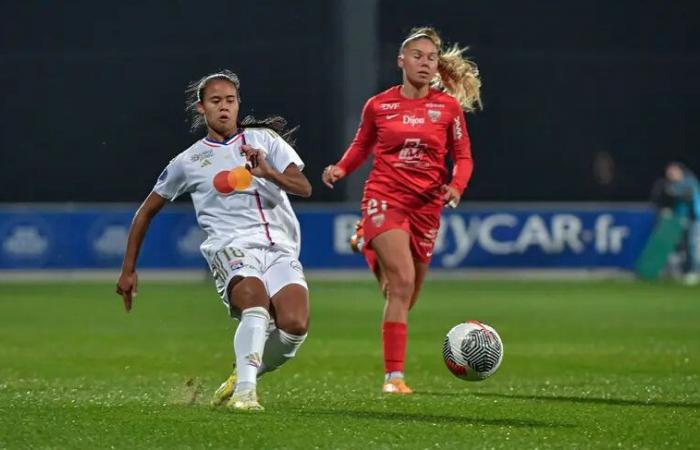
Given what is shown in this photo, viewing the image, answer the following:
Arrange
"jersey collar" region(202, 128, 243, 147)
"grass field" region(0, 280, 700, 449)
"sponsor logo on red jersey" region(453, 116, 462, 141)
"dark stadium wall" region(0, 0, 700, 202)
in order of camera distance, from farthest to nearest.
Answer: "dark stadium wall" region(0, 0, 700, 202), "sponsor logo on red jersey" region(453, 116, 462, 141), "jersey collar" region(202, 128, 243, 147), "grass field" region(0, 280, 700, 449)

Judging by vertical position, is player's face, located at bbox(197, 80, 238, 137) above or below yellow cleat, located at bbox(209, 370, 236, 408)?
above

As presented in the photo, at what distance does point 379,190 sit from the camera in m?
9.60

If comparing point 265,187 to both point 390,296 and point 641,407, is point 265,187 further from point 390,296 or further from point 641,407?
point 641,407

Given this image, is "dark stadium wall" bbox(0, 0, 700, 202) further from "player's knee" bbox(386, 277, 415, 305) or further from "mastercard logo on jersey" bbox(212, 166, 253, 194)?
"mastercard logo on jersey" bbox(212, 166, 253, 194)

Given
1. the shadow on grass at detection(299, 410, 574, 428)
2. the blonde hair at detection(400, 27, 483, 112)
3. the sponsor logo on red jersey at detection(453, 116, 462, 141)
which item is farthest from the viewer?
the blonde hair at detection(400, 27, 483, 112)

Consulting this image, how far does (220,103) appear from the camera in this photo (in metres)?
8.28

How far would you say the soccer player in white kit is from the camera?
812cm

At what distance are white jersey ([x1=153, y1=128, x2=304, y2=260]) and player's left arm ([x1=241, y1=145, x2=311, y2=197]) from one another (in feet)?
0.31

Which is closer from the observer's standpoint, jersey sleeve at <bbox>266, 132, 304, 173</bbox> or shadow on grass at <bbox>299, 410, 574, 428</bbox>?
shadow on grass at <bbox>299, 410, 574, 428</bbox>

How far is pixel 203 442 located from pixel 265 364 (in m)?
1.63

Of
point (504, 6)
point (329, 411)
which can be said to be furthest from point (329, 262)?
point (329, 411)

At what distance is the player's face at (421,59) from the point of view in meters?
9.46

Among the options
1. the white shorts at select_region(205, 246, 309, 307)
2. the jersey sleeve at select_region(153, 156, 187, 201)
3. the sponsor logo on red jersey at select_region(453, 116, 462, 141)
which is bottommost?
the white shorts at select_region(205, 246, 309, 307)

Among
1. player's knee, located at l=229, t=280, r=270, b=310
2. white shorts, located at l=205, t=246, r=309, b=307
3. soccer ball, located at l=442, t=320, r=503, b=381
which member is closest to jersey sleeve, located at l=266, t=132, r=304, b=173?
white shorts, located at l=205, t=246, r=309, b=307
